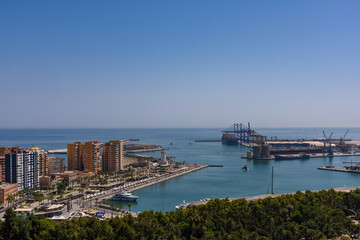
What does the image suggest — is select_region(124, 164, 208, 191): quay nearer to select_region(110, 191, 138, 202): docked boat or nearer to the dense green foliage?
select_region(110, 191, 138, 202): docked boat

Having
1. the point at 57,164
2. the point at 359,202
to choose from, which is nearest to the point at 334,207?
the point at 359,202

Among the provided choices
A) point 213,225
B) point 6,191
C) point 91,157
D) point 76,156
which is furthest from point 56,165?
point 213,225

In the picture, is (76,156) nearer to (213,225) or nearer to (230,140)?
(213,225)

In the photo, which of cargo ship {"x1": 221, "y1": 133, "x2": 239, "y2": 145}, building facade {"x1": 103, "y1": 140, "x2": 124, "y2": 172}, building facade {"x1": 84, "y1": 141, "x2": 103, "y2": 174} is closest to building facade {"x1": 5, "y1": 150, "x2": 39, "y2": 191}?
building facade {"x1": 84, "y1": 141, "x2": 103, "y2": 174}

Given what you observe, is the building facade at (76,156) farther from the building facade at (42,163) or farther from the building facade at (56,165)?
the building facade at (42,163)

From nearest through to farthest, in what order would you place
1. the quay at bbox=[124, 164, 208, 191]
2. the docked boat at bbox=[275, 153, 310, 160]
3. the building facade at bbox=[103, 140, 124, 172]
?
the quay at bbox=[124, 164, 208, 191]
the building facade at bbox=[103, 140, 124, 172]
the docked boat at bbox=[275, 153, 310, 160]

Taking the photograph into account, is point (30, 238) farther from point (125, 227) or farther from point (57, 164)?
point (57, 164)
